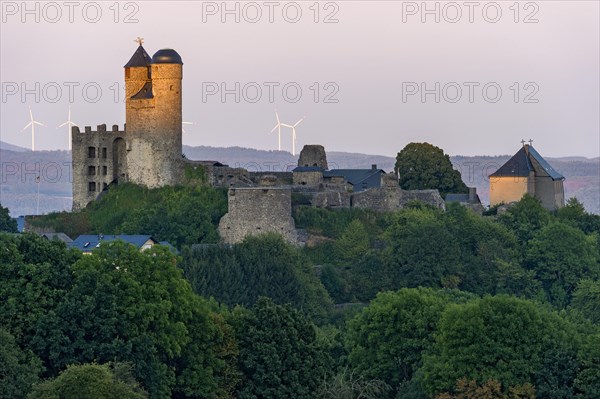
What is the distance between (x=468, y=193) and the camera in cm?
9950

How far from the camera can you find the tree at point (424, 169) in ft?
320

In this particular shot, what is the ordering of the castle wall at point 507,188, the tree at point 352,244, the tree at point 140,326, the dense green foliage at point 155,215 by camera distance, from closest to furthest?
the tree at point 140,326 → the dense green foliage at point 155,215 → the tree at point 352,244 → the castle wall at point 507,188

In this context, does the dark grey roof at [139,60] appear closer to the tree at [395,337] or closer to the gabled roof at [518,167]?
the gabled roof at [518,167]

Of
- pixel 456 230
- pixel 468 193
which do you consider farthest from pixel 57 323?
pixel 468 193

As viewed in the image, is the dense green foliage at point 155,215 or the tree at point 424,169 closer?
the dense green foliage at point 155,215

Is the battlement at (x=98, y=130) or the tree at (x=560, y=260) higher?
the battlement at (x=98, y=130)

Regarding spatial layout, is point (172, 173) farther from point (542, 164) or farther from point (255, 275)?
point (542, 164)

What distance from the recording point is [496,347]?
2392 inches

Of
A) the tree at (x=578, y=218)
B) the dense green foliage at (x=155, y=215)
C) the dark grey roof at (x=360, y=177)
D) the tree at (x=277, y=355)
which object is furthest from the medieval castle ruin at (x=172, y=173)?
the tree at (x=277, y=355)

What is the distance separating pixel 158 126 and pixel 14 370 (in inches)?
1320

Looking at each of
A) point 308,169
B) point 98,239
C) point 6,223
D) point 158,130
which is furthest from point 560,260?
point 6,223

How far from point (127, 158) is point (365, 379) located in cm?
2833

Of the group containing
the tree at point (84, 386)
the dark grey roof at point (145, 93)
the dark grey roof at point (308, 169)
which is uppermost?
the dark grey roof at point (145, 93)

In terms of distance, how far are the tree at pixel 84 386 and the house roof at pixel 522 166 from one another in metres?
47.8
